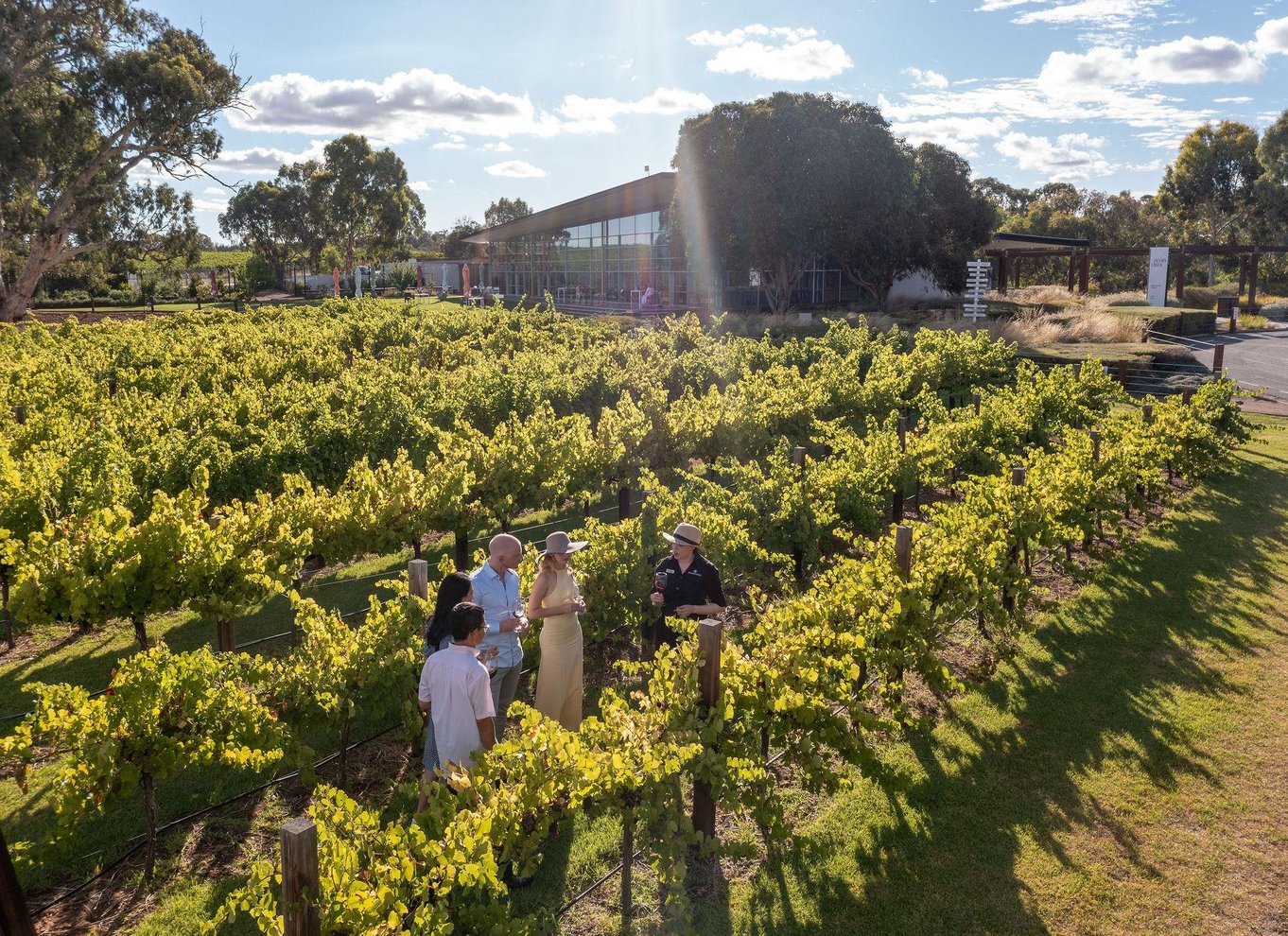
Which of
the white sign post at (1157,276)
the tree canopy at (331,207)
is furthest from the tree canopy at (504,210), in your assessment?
the white sign post at (1157,276)

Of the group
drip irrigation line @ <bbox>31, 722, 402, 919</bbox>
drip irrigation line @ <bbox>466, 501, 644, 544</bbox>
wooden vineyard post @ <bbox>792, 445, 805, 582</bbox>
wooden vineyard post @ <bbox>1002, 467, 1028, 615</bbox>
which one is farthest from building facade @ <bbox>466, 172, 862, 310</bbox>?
drip irrigation line @ <bbox>31, 722, 402, 919</bbox>

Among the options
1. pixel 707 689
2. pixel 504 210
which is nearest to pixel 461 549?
pixel 707 689

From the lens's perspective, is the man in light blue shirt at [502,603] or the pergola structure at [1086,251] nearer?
the man in light blue shirt at [502,603]

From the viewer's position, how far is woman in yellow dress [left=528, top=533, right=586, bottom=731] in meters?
5.26

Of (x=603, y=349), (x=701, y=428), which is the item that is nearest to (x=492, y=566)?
(x=701, y=428)

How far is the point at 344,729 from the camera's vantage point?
541 cm

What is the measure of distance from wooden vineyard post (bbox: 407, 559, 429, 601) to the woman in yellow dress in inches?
42.2

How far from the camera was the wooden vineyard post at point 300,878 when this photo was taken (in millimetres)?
2996

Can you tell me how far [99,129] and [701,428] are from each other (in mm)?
38838

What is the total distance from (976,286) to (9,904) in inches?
1238

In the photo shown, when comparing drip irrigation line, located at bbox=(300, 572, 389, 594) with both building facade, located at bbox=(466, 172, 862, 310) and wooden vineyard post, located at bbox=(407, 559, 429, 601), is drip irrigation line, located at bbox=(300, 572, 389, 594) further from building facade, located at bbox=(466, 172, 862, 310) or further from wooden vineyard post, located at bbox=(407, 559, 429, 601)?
building facade, located at bbox=(466, 172, 862, 310)

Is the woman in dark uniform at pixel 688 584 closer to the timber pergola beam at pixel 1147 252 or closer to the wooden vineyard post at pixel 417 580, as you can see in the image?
the wooden vineyard post at pixel 417 580

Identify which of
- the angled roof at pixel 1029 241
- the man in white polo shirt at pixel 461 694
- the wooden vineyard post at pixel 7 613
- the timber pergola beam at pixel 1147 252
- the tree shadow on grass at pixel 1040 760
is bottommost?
the tree shadow on grass at pixel 1040 760

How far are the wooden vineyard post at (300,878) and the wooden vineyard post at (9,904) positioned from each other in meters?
1.33
